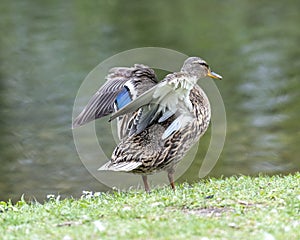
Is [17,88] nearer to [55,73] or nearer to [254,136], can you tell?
[55,73]

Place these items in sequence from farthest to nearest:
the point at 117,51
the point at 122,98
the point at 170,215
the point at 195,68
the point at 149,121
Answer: the point at 117,51 < the point at 195,68 < the point at 122,98 < the point at 149,121 < the point at 170,215

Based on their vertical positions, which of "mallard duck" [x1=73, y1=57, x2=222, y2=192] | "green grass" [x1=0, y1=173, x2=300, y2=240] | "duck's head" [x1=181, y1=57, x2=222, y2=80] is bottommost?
"green grass" [x1=0, y1=173, x2=300, y2=240]

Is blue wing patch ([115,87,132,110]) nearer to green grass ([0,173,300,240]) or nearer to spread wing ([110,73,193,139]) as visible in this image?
spread wing ([110,73,193,139])

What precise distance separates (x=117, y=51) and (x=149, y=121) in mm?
12361

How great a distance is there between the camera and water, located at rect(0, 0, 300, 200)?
44.1 feet

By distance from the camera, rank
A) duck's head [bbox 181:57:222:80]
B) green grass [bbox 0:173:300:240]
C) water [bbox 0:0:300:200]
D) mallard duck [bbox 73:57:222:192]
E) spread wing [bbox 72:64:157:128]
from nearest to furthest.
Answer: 1. green grass [bbox 0:173:300:240]
2. mallard duck [bbox 73:57:222:192]
3. spread wing [bbox 72:64:157:128]
4. duck's head [bbox 181:57:222:80]
5. water [bbox 0:0:300:200]

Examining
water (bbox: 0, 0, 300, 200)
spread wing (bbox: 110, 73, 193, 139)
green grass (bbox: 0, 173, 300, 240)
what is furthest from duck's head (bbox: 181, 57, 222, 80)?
water (bbox: 0, 0, 300, 200)

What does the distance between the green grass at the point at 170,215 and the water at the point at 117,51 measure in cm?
500

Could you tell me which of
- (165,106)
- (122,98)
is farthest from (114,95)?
(165,106)

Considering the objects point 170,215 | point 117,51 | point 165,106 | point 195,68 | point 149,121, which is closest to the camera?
point 170,215

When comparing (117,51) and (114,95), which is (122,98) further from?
(117,51)

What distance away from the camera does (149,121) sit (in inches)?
314

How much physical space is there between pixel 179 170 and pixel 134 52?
10.4 metres

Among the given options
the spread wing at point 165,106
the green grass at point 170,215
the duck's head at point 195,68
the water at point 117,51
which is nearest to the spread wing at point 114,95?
the spread wing at point 165,106
